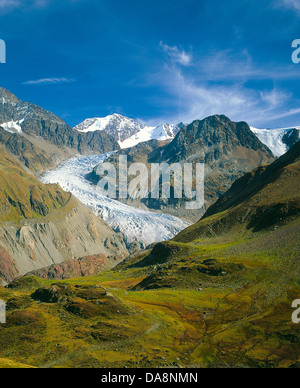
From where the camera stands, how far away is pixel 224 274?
273 feet

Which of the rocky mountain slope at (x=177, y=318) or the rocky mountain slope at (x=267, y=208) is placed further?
the rocky mountain slope at (x=267, y=208)

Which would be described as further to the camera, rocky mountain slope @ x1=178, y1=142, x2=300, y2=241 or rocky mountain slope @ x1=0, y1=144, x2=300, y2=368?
rocky mountain slope @ x1=178, y1=142, x2=300, y2=241

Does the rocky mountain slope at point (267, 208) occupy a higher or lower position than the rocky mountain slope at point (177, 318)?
higher

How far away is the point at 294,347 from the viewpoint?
43.1 m

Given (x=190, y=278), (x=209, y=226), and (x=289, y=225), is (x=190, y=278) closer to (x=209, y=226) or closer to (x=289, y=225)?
(x=289, y=225)

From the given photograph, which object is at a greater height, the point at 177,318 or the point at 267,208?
the point at 267,208

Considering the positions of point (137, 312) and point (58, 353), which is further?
point (137, 312)

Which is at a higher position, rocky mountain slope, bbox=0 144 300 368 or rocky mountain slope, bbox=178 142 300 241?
rocky mountain slope, bbox=178 142 300 241

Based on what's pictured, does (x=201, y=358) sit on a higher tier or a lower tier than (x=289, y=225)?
lower

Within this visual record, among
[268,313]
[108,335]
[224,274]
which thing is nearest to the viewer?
[108,335]

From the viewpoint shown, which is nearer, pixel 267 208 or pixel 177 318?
pixel 177 318
